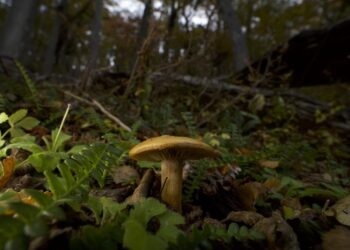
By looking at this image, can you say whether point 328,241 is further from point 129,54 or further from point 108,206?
point 129,54

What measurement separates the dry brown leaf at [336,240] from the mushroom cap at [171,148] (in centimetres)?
64

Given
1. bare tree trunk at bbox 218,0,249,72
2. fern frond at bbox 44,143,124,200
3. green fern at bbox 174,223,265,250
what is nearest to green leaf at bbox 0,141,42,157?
fern frond at bbox 44,143,124,200

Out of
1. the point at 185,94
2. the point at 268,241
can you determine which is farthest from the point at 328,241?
the point at 185,94

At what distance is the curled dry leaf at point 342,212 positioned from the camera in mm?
1676

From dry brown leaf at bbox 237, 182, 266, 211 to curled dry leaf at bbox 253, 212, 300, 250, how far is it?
1.06ft

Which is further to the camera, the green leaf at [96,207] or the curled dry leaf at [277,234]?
the curled dry leaf at [277,234]

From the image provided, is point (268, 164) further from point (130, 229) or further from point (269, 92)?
point (269, 92)

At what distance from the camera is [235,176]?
236 cm

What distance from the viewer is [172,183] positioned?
1.68 meters

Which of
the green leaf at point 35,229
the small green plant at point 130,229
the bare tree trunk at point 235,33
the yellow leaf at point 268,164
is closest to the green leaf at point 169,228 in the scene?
the small green plant at point 130,229

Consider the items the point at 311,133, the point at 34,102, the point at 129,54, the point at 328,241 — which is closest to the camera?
the point at 328,241

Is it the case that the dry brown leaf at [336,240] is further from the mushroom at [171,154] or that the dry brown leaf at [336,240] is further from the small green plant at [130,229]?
the small green plant at [130,229]

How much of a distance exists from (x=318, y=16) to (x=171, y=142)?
713 inches

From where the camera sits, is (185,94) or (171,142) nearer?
(171,142)
